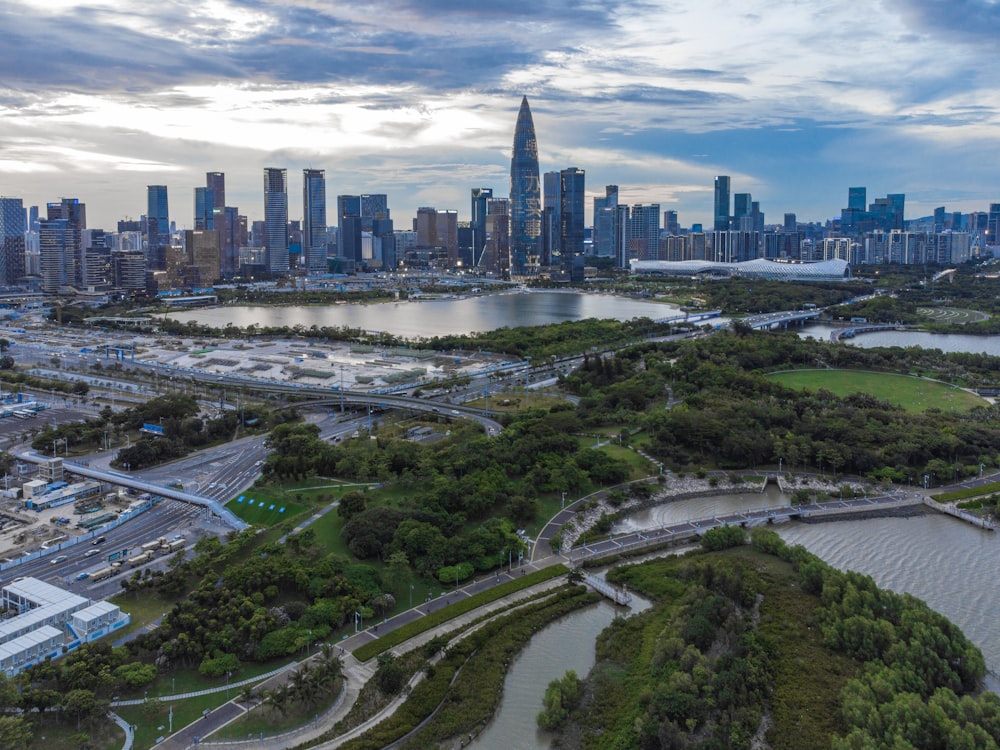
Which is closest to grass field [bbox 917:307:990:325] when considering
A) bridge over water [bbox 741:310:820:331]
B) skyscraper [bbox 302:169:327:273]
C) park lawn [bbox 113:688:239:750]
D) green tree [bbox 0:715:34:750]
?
bridge over water [bbox 741:310:820:331]

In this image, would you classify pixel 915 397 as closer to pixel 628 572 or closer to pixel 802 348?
pixel 802 348

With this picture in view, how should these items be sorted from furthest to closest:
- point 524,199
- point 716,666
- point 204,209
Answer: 1. point 204,209
2. point 524,199
3. point 716,666

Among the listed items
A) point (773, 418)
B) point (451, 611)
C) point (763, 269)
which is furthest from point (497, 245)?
point (451, 611)

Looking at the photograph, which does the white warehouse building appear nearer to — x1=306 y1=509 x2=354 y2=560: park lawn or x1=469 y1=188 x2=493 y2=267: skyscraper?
x1=306 y1=509 x2=354 y2=560: park lawn

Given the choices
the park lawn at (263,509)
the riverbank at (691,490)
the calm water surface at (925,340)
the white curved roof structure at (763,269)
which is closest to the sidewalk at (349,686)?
the riverbank at (691,490)

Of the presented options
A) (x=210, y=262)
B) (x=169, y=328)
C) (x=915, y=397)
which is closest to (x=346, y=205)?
(x=210, y=262)

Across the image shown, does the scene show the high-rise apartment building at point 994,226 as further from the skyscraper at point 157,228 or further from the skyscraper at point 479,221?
the skyscraper at point 157,228

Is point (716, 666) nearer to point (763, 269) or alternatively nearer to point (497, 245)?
point (763, 269)
